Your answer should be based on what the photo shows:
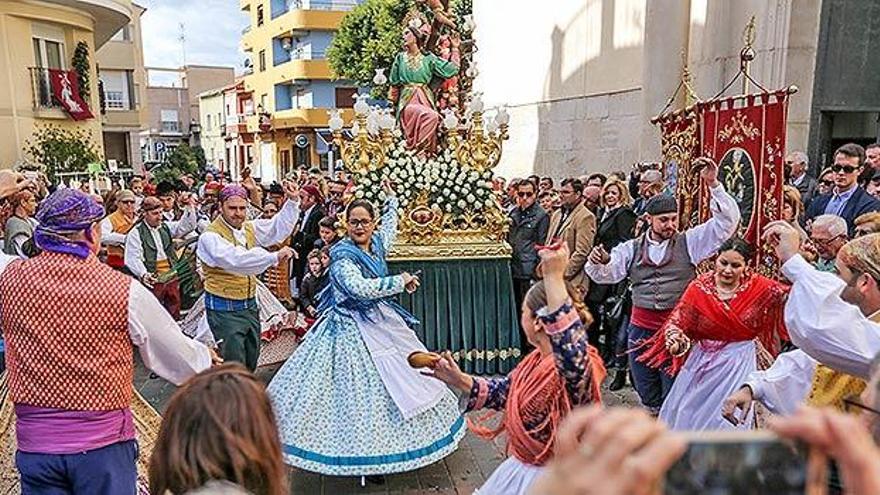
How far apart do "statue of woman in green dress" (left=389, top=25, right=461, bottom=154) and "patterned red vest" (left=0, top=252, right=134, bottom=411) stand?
4463 mm

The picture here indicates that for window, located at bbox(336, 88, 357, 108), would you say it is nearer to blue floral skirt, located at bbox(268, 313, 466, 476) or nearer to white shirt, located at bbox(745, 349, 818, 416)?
blue floral skirt, located at bbox(268, 313, 466, 476)

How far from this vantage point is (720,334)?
368cm

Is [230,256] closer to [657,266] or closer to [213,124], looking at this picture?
[657,266]

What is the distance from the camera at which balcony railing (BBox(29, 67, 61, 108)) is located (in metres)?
19.2

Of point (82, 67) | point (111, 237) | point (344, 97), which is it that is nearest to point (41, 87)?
A: point (82, 67)

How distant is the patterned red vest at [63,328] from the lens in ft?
8.08

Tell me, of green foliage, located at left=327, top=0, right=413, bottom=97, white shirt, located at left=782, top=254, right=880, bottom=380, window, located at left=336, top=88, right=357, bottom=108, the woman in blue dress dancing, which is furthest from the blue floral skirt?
window, located at left=336, top=88, right=357, bottom=108

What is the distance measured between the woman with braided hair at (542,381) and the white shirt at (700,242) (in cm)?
226

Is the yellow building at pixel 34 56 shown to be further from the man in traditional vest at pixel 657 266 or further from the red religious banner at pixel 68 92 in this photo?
the man in traditional vest at pixel 657 266

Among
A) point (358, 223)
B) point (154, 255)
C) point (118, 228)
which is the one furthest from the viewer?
point (118, 228)

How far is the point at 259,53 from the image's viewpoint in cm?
4478

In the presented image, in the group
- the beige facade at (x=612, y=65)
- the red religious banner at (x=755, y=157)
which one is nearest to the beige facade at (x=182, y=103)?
the beige facade at (x=612, y=65)

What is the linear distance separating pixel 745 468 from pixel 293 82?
136ft

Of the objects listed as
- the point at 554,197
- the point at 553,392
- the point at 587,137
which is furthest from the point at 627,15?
the point at 553,392
